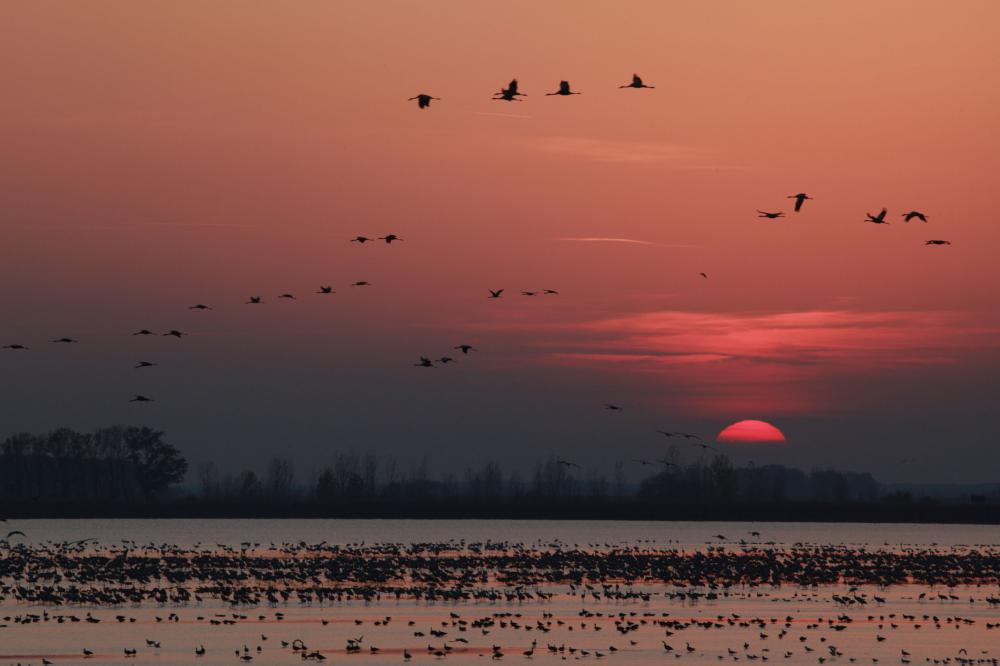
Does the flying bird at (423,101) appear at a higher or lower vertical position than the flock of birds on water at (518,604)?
higher

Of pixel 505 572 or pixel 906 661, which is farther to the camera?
pixel 505 572

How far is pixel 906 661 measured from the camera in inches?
1624

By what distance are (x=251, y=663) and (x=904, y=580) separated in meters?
40.1

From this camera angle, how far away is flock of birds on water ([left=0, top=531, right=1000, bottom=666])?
4294cm

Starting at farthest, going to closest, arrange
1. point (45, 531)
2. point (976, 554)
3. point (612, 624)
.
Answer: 1. point (45, 531)
2. point (976, 554)
3. point (612, 624)

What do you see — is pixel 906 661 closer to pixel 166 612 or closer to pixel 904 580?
pixel 166 612

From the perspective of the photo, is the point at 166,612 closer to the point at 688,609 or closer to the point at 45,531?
the point at 688,609

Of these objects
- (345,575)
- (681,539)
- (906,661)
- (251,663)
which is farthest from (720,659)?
(681,539)

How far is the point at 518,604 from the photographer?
55.0 metres

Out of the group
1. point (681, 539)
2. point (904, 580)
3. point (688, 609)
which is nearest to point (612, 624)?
point (688, 609)

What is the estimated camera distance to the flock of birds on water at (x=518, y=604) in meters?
42.9

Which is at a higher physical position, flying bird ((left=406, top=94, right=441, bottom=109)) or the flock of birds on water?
flying bird ((left=406, top=94, right=441, bottom=109))

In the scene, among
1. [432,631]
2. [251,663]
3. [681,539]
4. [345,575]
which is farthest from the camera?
[681,539]

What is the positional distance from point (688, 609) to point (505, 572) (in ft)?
57.1
